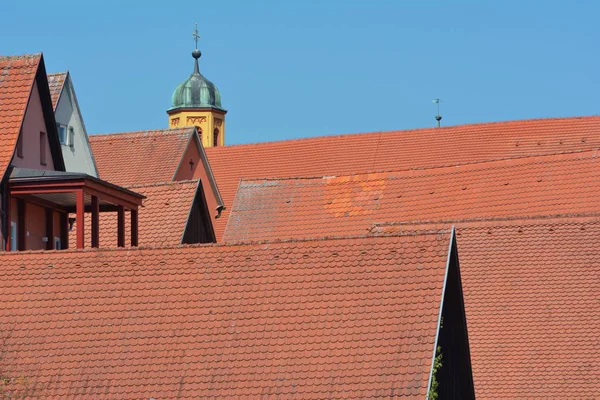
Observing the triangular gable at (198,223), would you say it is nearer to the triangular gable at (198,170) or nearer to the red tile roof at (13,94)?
the red tile roof at (13,94)

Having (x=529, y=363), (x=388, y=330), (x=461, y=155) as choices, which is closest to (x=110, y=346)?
(x=388, y=330)

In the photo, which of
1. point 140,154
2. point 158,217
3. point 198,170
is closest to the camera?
point 158,217

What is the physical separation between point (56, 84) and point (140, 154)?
27.4 ft

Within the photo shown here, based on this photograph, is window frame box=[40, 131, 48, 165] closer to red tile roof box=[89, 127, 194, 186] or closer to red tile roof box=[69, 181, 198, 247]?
red tile roof box=[69, 181, 198, 247]

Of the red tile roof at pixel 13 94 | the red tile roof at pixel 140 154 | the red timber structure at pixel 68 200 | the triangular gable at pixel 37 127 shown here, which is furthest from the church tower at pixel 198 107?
the red tile roof at pixel 13 94

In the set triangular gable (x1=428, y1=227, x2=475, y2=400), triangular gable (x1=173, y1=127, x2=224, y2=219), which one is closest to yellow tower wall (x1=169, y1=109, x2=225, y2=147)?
triangular gable (x1=173, y1=127, x2=224, y2=219)

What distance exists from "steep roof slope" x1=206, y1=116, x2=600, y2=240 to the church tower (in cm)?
2974

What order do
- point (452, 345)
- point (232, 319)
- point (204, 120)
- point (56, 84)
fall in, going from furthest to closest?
1. point (204, 120)
2. point (56, 84)
3. point (452, 345)
4. point (232, 319)

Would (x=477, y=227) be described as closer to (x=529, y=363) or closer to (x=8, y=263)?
(x=529, y=363)

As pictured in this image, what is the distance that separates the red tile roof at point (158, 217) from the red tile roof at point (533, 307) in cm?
596

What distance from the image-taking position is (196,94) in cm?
8481

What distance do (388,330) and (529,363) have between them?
10.1 meters

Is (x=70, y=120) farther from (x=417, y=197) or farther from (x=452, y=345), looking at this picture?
(x=452, y=345)

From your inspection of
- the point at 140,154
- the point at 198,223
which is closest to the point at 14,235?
the point at 198,223
